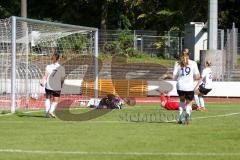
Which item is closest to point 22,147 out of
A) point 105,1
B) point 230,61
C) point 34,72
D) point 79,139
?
point 79,139

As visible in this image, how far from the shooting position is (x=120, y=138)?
1363 cm

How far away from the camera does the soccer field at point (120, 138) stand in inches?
451

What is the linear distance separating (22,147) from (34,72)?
14.2 metres

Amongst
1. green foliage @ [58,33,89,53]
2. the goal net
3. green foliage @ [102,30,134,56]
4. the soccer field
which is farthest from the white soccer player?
green foliage @ [102,30,134,56]

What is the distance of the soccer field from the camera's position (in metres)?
11.4

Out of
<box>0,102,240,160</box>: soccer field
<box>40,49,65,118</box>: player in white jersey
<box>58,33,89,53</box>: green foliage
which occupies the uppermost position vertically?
<box>58,33,89,53</box>: green foliage

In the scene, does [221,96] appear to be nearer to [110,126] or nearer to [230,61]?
[230,61]

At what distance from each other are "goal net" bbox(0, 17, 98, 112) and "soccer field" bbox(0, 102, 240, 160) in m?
4.13

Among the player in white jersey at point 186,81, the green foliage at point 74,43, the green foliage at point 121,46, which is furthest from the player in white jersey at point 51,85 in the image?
the green foliage at point 121,46

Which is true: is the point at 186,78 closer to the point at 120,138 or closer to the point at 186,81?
the point at 186,81

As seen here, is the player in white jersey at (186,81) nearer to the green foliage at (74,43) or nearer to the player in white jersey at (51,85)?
the player in white jersey at (51,85)

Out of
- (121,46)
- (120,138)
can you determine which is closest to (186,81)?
(120,138)

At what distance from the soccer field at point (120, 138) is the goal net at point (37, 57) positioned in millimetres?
4127

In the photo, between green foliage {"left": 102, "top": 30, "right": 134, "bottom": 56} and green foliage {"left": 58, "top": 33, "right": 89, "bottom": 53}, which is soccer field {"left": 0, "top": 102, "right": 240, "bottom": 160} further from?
green foliage {"left": 102, "top": 30, "right": 134, "bottom": 56}
